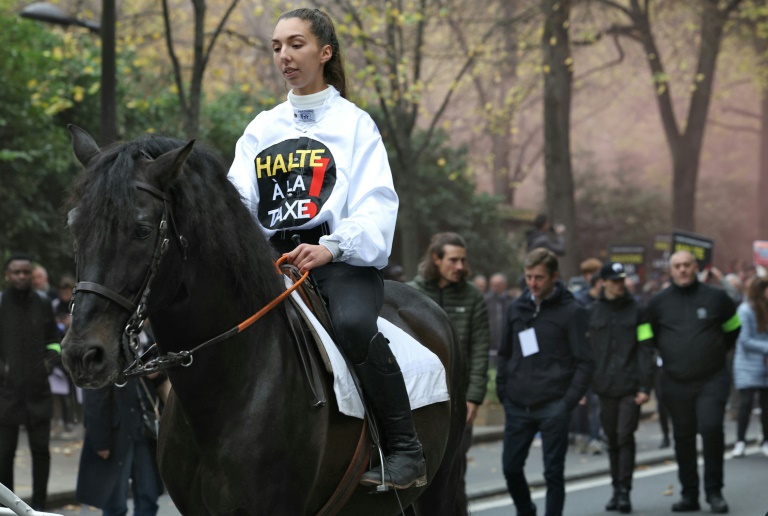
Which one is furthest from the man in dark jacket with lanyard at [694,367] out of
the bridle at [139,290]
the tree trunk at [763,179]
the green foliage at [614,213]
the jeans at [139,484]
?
the tree trunk at [763,179]

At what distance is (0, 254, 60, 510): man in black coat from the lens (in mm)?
9766

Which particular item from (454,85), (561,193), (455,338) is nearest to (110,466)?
(455,338)

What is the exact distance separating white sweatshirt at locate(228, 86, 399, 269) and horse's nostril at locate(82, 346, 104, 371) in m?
1.22

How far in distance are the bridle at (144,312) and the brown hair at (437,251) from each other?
536cm

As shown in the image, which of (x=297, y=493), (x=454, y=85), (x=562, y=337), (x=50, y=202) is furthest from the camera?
(x=50, y=202)

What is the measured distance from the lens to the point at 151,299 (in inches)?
161

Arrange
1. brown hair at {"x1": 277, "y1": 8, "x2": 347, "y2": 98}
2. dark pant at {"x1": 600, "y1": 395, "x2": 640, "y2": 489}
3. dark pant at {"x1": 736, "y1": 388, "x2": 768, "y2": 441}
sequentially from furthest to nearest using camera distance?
dark pant at {"x1": 736, "y1": 388, "x2": 768, "y2": 441} → dark pant at {"x1": 600, "y1": 395, "x2": 640, "y2": 489} → brown hair at {"x1": 277, "y1": 8, "x2": 347, "y2": 98}

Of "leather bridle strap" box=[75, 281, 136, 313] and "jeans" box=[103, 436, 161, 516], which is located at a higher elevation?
"leather bridle strap" box=[75, 281, 136, 313]

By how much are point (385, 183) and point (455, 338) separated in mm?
1644

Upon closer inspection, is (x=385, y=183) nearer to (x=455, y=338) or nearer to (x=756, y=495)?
(x=455, y=338)

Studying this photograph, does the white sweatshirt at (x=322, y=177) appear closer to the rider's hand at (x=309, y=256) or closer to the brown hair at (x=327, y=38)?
the rider's hand at (x=309, y=256)

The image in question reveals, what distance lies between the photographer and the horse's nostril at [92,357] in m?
3.71

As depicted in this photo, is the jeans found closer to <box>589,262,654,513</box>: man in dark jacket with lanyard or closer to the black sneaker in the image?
<box>589,262,654,513</box>: man in dark jacket with lanyard

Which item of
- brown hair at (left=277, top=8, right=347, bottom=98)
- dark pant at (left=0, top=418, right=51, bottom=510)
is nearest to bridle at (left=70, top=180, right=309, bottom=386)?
brown hair at (left=277, top=8, right=347, bottom=98)
